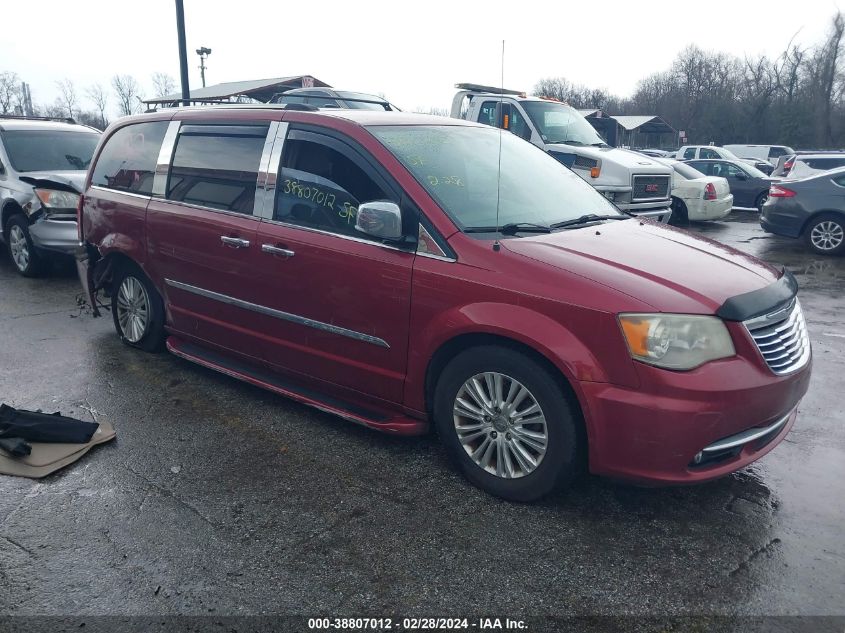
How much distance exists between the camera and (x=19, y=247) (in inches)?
323

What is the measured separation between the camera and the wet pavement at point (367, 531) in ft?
8.65

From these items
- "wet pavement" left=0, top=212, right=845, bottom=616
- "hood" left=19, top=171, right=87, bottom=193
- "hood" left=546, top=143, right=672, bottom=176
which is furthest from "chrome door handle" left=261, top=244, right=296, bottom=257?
"hood" left=546, top=143, right=672, bottom=176

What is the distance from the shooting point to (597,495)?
11.1ft

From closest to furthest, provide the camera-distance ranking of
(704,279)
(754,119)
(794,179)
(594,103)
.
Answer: (704,279), (794,179), (754,119), (594,103)

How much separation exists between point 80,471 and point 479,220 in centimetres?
251

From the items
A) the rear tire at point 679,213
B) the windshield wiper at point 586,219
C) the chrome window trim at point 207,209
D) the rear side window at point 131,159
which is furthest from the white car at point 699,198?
the chrome window trim at point 207,209

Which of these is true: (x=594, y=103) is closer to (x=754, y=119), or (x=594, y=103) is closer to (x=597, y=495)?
(x=754, y=119)

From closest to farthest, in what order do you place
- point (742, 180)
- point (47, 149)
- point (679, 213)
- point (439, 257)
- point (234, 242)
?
1. point (439, 257)
2. point (234, 242)
3. point (47, 149)
4. point (679, 213)
5. point (742, 180)

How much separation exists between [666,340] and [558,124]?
921cm

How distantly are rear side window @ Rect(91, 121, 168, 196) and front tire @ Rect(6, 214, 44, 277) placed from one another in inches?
121

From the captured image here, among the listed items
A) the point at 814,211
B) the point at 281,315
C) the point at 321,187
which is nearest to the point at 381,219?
the point at 321,187

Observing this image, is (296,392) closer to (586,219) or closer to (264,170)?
(264,170)

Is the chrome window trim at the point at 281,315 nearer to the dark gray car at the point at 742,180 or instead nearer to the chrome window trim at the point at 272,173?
the chrome window trim at the point at 272,173

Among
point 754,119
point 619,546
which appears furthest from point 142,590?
point 754,119
